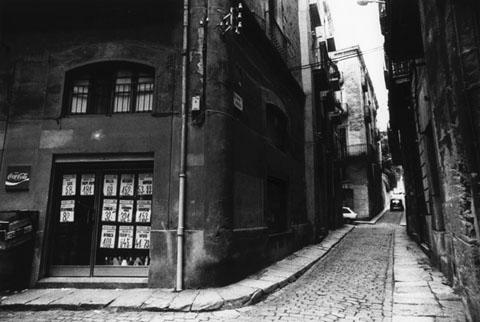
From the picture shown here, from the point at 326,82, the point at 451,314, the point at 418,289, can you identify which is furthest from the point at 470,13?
the point at 326,82

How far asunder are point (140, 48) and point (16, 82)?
297 centimetres

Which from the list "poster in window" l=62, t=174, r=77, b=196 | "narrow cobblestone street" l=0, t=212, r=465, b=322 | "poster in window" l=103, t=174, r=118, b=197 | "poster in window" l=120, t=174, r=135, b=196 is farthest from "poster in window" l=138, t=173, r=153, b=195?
"narrow cobblestone street" l=0, t=212, r=465, b=322

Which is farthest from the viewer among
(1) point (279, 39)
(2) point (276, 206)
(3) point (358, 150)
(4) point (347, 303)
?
(3) point (358, 150)

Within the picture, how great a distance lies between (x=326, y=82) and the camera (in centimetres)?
1619

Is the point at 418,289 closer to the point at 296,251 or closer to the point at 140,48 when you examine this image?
the point at 296,251

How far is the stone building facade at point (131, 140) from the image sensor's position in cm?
629

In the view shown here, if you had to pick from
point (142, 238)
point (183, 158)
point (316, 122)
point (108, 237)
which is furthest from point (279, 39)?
point (108, 237)

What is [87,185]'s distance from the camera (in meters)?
6.86

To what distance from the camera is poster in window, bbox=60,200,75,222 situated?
675 cm

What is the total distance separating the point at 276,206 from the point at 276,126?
2693 millimetres

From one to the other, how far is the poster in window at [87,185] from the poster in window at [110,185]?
264 mm

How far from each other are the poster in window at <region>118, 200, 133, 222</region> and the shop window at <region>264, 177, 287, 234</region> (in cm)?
345

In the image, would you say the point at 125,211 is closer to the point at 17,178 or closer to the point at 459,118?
the point at 17,178

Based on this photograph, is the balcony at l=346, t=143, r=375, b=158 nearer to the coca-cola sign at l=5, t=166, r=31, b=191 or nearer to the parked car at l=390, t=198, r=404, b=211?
the parked car at l=390, t=198, r=404, b=211
